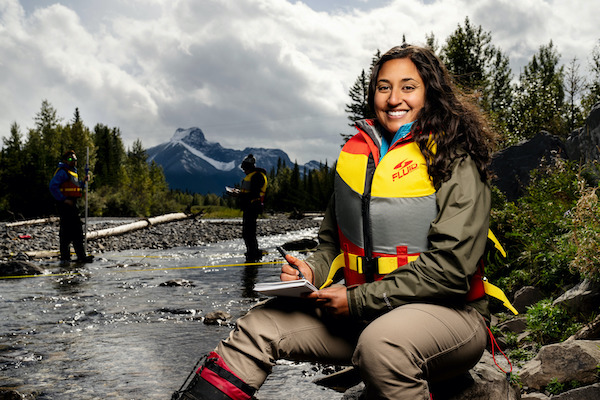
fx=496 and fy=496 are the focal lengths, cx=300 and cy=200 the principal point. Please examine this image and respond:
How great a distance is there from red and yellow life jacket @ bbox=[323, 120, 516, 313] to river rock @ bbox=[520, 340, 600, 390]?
3.57 feet

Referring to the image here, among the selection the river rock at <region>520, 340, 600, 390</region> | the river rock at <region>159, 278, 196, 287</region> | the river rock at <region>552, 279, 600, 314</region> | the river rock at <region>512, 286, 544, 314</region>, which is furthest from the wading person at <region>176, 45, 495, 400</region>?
the river rock at <region>159, 278, 196, 287</region>

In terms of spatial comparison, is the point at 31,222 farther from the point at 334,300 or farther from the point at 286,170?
the point at 286,170

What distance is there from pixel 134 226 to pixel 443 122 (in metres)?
17.6

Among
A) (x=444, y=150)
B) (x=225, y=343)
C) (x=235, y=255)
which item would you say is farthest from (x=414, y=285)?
(x=235, y=255)

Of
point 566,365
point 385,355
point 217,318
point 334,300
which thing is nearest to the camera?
point 385,355

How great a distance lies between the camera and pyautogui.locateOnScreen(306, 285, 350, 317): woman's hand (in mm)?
2092

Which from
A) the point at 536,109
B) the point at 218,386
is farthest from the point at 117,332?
the point at 536,109

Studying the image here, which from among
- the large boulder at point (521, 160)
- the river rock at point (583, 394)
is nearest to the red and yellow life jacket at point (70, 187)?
the large boulder at point (521, 160)

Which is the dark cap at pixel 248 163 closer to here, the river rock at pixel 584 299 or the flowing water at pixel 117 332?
the flowing water at pixel 117 332

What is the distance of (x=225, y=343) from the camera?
2025 mm

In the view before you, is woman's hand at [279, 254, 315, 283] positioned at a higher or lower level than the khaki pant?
higher

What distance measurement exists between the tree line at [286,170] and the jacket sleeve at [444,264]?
2.69 feet

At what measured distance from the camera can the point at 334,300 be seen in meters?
2.10

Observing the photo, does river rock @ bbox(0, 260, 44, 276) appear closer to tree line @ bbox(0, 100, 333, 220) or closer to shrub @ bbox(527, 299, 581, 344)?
shrub @ bbox(527, 299, 581, 344)
